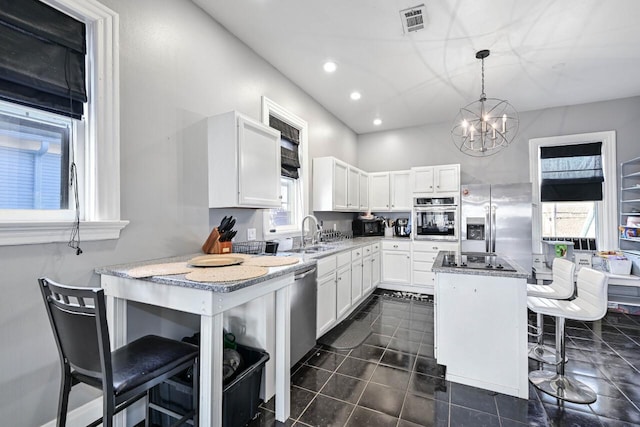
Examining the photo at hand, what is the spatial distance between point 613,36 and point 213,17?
376cm

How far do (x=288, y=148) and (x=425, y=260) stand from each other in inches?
109

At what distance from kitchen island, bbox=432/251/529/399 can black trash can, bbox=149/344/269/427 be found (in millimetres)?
1435

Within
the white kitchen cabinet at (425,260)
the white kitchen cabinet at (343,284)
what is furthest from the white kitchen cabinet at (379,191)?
the white kitchen cabinet at (343,284)

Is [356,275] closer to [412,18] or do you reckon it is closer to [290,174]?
[290,174]

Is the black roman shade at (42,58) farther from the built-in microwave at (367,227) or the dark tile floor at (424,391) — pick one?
the built-in microwave at (367,227)

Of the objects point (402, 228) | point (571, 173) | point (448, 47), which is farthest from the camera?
point (402, 228)

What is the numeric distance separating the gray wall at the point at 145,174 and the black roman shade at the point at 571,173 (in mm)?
4621

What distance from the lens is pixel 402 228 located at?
5.27 meters

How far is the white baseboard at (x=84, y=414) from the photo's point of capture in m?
1.53

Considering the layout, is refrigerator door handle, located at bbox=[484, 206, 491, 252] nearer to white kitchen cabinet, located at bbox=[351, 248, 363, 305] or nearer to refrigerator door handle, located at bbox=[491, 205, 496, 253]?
refrigerator door handle, located at bbox=[491, 205, 496, 253]

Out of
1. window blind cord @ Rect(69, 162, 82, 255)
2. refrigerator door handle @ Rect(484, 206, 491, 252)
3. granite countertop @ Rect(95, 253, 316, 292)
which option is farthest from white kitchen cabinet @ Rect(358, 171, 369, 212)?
window blind cord @ Rect(69, 162, 82, 255)

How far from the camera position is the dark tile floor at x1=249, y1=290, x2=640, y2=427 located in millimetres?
1827

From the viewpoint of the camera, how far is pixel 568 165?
4465mm

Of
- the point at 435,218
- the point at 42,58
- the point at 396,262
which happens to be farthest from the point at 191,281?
the point at 435,218
